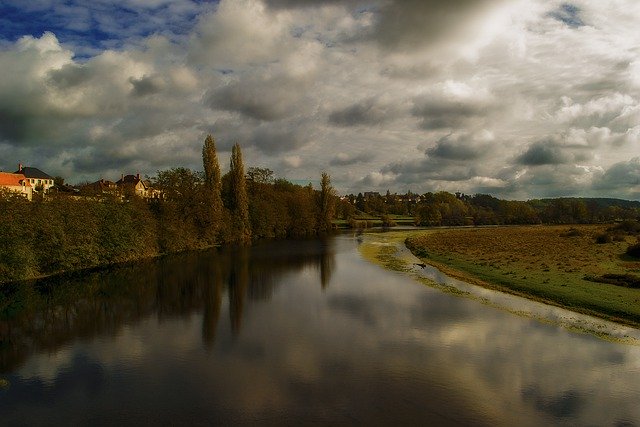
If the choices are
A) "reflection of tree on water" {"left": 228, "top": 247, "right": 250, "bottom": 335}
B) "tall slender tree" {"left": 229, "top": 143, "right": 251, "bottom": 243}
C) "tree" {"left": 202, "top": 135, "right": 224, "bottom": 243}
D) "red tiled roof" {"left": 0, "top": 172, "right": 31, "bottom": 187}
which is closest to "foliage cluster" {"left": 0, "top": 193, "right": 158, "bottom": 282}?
"reflection of tree on water" {"left": 228, "top": 247, "right": 250, "bottom": 335}

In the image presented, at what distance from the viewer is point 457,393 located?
16625 millimetres

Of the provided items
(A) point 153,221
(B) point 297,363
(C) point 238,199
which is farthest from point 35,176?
(B) point 297,363

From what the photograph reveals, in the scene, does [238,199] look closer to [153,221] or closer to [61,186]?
[153,221]

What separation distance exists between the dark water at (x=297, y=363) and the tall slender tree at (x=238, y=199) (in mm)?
50016

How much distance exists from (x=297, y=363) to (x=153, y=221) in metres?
47.3

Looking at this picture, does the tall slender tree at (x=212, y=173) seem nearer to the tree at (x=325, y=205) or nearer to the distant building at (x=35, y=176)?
the tree at (x=325, y=205)

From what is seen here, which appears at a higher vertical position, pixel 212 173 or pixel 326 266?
pixel 212 173

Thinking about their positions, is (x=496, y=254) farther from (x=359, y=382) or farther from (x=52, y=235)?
(x=52, y=235)

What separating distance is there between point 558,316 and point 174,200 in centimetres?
5870

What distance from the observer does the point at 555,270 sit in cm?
4050

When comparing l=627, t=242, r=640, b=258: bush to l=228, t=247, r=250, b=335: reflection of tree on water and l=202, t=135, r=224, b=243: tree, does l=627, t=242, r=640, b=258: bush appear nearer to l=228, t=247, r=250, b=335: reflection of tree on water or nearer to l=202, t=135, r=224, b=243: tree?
l=228, t=247, r=250, b=335: reflection of tree on water

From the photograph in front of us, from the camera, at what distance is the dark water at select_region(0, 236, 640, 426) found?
15.3 meters

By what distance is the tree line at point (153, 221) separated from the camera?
3966 cm

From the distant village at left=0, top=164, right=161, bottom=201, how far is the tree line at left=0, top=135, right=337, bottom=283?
166 cm
